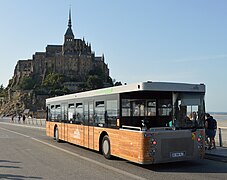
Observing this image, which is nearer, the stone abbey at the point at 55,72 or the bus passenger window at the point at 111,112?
the bus passenger window at the point at 111,112

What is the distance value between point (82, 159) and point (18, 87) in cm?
14136

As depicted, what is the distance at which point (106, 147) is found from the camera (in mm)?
12203

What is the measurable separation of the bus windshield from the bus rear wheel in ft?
9.16

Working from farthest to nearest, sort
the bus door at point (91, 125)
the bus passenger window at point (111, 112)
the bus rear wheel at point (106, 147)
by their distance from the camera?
the bus door at point (91, 125)
the bus rear wheel at point (106, 147)
the bus passenger window at point (111, 112)

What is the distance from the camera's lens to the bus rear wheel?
472 inches

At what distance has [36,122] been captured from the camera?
47000mm

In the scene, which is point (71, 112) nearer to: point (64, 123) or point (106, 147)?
point (64, 123)

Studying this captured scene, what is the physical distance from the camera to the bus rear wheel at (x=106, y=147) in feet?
39.4

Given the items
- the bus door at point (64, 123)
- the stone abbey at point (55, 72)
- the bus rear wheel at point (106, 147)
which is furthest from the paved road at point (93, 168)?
the stone abbey at point (55, 72)

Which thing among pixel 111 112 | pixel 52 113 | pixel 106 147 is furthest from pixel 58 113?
pixel 111 112

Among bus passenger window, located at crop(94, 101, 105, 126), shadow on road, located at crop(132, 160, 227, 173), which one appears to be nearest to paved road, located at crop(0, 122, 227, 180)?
shadow on road, located at crop(132, 160, 227, 173)

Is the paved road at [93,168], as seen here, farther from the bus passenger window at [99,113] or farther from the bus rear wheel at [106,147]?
the bus passenger window at [99,113]

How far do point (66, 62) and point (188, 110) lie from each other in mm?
141194

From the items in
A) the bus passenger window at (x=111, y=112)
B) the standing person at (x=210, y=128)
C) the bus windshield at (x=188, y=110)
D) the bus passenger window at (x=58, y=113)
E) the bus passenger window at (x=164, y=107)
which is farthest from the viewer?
the bus passenger window at (x=58, y=113)
